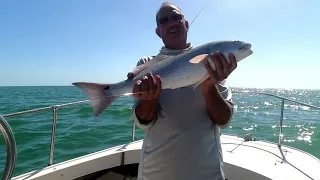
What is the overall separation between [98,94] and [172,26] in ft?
3.02

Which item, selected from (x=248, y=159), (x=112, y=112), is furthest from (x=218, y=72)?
(x=112, y=112)

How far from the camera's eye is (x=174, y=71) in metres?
2.13

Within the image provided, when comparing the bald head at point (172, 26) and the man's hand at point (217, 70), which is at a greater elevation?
the bald head at point (172, 26)

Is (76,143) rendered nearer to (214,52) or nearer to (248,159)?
(248,159)

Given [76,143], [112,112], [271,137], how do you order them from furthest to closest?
1. [112,112]
2. [271,137]
3. [76,143]

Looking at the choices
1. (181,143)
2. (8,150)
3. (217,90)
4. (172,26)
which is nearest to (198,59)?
(217,90)

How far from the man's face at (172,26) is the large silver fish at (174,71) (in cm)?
17

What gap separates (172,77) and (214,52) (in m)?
0.42

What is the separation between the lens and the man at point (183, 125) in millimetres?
1839

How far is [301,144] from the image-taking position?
10.8 metres

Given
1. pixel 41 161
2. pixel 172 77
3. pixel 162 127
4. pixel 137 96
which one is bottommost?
pixel 41 161

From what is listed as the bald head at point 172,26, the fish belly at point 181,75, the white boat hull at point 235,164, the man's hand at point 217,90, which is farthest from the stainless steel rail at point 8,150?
the white boat hull at point 235,164

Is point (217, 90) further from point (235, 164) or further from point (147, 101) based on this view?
point (235, 164)

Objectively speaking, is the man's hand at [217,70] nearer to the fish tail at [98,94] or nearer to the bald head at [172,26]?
the bald head at [172,26]
